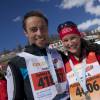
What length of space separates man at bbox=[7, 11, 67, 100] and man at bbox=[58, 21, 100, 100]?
288mm

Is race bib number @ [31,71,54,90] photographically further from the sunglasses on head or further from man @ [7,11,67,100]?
the sunglasses on head

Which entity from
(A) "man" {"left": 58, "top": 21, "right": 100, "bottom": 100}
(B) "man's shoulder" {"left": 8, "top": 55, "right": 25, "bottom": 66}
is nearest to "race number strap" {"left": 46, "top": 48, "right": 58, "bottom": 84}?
(B) "man's shoulder" {"left": 8, "top": 55, "right": 25, "bottom": 66}

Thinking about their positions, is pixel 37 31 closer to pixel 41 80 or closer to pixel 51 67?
pixel 51 67

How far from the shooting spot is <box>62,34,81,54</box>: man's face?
4.04 metres

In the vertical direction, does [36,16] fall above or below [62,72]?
above

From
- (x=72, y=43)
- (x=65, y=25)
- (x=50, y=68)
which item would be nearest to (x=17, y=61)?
(x=50, y=68)

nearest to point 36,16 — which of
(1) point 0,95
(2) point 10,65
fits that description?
(2) point 10,65

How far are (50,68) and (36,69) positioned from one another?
0.48ft

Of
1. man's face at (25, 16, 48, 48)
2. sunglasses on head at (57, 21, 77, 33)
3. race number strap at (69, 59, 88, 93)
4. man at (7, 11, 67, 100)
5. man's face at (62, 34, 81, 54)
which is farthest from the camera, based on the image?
sunglasses on head at (57, 21, 77, 33)

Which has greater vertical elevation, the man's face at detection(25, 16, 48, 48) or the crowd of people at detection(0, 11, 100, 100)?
the man's face at detection(25, 16, 48, 48)

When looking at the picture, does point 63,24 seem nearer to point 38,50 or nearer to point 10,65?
point 38,50

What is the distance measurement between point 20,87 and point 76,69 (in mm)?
870

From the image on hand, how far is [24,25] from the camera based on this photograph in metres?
3.66

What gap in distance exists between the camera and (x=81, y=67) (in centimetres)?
398
